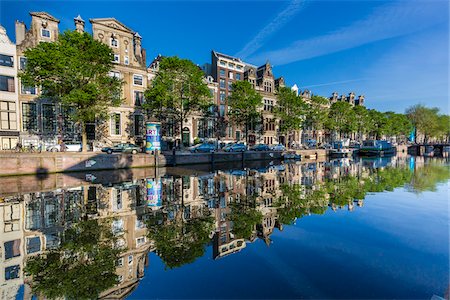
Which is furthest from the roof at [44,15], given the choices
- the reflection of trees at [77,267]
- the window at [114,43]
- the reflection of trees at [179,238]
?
the reflection of trees at [179,238]

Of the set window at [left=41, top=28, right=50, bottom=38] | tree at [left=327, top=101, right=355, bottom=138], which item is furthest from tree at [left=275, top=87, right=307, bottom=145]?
window at [left=41, top=28, right=50, bottom=38]

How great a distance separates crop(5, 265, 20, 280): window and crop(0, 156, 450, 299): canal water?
0.08 ft

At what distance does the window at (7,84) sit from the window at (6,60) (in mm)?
1774

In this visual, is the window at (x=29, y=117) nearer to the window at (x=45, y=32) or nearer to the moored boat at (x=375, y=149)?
the window at (x=45, y=32)

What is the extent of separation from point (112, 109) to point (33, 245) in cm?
3472

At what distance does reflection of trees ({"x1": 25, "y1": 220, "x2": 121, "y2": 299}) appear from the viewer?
5.66 metres

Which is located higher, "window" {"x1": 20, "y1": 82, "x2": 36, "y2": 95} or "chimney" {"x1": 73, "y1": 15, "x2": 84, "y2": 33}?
"chimney" {"x1": 73, "y1": 15, "x2": 84, "y2": 33}

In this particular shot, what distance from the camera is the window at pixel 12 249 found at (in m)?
7.54

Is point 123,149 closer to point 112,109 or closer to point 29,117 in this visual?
point 112,109

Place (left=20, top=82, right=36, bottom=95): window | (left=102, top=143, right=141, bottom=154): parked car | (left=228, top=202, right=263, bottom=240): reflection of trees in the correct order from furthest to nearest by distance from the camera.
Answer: (left=20, top=82, right=36, bottom=95): window → (left=102, top=143, right=141, bottom=154): parked car → (left=228, top=202, right=263, bottom=240): reflection of trees

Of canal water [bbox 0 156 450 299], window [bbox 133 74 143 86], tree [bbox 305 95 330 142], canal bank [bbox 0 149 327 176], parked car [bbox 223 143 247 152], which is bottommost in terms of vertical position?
canal water [bbox 0 156 450 299]

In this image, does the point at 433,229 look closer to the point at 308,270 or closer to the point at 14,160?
the point at 308,270

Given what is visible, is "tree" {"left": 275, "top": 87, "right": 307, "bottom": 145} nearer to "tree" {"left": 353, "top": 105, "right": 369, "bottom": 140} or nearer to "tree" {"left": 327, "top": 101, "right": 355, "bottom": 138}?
"tree" {"left": 327, "top": 101, "right": 355, "bottom": 138}

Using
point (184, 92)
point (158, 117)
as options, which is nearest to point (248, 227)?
point (184, 92)
